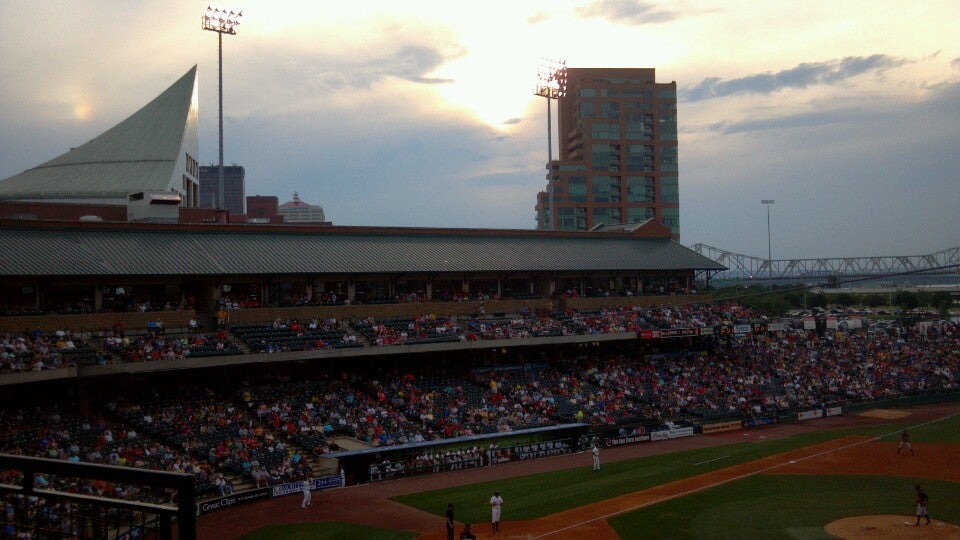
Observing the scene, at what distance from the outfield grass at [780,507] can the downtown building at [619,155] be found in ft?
273

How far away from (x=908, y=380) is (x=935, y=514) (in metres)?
33.8

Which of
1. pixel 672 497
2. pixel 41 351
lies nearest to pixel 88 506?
pixel 672 497

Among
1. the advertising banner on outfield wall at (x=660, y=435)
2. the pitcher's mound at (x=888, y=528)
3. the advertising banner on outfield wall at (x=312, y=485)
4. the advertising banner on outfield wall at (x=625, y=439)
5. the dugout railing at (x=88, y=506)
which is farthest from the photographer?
the advertising banner on outfield wall at (x=660, y=435)

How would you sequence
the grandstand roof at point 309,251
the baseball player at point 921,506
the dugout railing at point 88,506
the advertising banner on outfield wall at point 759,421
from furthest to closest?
the advertising banner on outfield wall at point 759,421 < the grandstand roof at point 309,251 < the baseball player at point 921,506 < the dugout railing at point 88,506

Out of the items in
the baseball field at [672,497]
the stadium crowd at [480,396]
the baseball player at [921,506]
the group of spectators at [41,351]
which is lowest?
the baseball field at [672,497]

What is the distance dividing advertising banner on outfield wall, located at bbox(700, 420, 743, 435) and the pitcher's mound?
19414mm

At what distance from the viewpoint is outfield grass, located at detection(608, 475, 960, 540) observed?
27734mm

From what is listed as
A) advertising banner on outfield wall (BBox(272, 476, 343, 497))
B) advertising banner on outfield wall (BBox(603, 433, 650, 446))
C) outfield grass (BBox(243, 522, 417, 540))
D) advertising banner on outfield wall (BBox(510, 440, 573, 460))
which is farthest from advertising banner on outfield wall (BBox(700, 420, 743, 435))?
outfield grass (BBox(243, 522, 417, 540))

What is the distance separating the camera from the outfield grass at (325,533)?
2783cm

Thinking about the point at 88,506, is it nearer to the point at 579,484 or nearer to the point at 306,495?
the point at 306,495

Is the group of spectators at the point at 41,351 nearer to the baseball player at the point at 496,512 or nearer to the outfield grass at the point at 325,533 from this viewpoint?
the outfield grass at the point at 325,533

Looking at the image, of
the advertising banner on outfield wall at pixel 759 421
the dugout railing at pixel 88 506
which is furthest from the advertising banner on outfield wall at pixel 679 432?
the dugout railing at pixel 88 506

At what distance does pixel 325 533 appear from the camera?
28.4 m

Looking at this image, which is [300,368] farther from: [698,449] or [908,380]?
[908,380]
